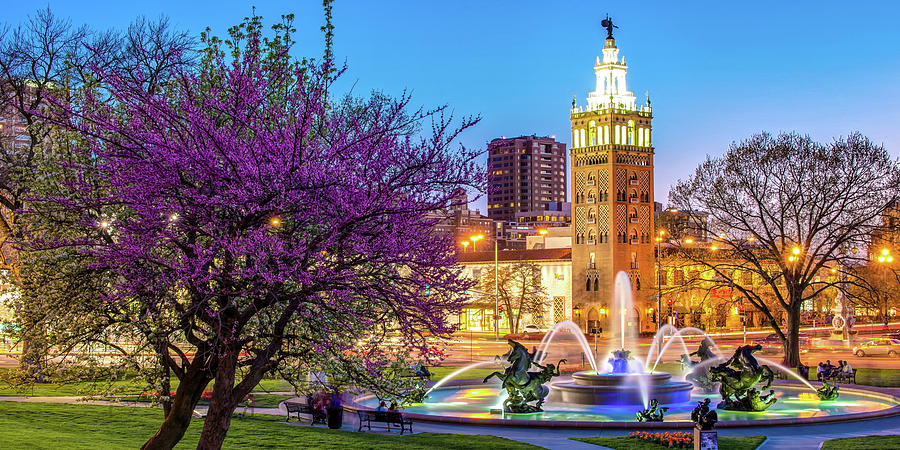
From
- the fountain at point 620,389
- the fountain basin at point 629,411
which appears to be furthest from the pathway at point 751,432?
the fountain at point 620,389

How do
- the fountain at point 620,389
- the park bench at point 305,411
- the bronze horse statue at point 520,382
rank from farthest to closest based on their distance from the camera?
1. the fountain at point 620,389
2. the bronze horse statue at point 520,382
3. the park bench at point 305,411

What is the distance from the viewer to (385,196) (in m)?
13.5

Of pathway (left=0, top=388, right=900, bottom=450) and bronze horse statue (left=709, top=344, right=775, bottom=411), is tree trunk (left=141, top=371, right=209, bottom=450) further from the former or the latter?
bronze horse statue (left=709, top=344, right=775, bottom=411)

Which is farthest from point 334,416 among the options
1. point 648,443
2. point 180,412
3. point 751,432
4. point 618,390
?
point 180,412

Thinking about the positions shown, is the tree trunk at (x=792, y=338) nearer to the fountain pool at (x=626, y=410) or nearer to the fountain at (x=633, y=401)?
the fountain at (x=633, y=401)

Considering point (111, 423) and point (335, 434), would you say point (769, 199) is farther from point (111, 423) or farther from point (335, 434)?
point (111, 423)

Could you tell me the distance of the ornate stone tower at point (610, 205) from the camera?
10631cm

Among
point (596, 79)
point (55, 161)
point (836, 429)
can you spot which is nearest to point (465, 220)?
point (596, 79)

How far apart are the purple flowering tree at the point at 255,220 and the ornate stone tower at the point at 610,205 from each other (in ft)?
299

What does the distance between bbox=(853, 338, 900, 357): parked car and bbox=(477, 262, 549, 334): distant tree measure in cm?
3663

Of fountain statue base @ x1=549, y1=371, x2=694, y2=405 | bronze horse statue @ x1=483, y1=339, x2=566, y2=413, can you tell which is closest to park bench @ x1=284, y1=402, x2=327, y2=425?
bronze horse statue @ x1=483, y1=339, x2=566, y2=413

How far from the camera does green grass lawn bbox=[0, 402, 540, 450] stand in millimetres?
21453

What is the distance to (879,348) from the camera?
68.2 metres

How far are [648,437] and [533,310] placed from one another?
80057mm
